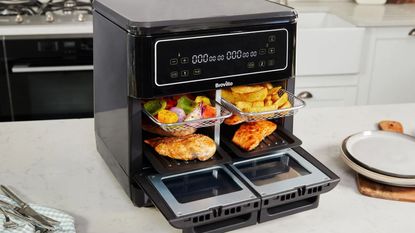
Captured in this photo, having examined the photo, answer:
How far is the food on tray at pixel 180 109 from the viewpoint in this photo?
897mm

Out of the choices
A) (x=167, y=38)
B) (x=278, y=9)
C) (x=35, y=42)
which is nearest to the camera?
(x=167, y=38)

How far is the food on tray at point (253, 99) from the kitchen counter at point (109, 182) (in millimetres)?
195

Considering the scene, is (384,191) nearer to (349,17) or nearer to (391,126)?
(391,126)

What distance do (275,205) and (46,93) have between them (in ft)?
4.98

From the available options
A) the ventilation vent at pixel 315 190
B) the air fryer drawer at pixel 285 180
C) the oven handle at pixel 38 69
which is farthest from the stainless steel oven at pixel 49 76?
the ventilation vent at pixel 315 190

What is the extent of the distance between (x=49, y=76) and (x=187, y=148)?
54.6 inches

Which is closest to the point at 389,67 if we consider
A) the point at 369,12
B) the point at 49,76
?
the point at 369,12

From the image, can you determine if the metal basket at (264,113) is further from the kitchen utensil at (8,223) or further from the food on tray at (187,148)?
the kitchen utensil at (8,223)

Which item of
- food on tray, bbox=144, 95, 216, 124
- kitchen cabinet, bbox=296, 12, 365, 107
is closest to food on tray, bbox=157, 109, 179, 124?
food on tray, bbox=144, 95, 216, 124

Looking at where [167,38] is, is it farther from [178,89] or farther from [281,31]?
[281,31]

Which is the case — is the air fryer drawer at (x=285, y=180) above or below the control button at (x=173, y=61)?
below

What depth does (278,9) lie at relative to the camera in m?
0.95

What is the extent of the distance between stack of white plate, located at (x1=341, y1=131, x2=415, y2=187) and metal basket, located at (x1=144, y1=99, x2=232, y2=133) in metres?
0.29

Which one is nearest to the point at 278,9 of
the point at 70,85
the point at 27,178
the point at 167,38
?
the point at 167,38
